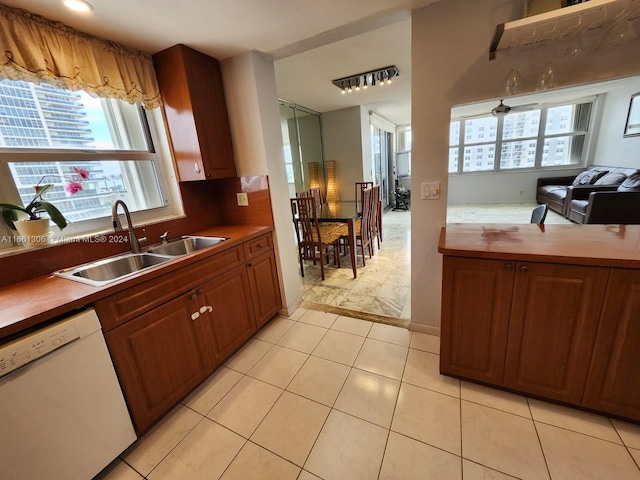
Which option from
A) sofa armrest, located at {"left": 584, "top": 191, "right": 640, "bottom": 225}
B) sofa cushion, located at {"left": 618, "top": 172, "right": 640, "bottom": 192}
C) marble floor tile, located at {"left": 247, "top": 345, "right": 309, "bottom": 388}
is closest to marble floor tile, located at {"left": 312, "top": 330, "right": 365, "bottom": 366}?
marble floor tile, located at {"left": 247, "top": 345, "right": 309, "bottom": 388}

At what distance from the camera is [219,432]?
1.33 meters

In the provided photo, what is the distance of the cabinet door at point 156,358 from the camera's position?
47.4 inches

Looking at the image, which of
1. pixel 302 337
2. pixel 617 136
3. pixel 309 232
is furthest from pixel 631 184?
pixel 302 337

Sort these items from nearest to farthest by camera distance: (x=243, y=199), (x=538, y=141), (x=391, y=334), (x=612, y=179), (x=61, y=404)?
(x=61, y=404), (x=391, y=334), (x=243, y=199), (x=612, y=179), (x=538, y=141)

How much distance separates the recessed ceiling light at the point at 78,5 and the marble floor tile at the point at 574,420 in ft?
10.1

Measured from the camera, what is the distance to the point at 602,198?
301 cm

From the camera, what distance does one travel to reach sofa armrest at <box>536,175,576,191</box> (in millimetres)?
5088

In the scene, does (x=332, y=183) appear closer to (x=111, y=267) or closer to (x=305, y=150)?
(x=305, y=150)

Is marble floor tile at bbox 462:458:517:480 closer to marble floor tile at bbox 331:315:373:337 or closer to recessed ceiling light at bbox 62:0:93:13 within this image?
marble floor tile at bbox 331:315:373:337

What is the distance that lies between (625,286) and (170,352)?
2201mm

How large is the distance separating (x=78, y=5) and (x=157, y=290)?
58.0 inches

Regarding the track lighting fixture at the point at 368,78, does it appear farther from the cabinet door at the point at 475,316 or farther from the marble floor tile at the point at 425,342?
the marble floor tile at the point at 425,342

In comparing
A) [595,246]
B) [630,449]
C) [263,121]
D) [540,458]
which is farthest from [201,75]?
[630,449]

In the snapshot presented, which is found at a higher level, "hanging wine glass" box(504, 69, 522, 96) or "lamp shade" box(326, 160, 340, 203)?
"hanging wine glass" box(504, 69, 522, 96)
